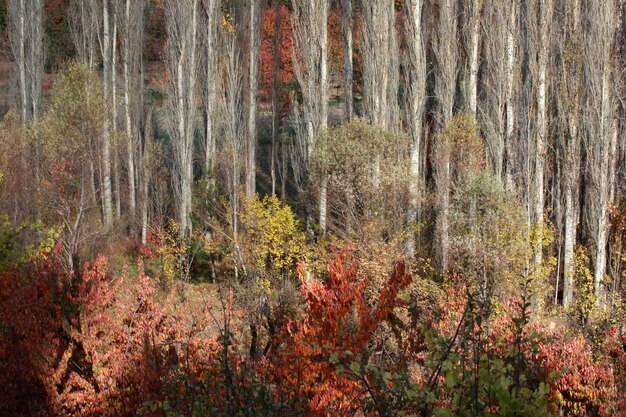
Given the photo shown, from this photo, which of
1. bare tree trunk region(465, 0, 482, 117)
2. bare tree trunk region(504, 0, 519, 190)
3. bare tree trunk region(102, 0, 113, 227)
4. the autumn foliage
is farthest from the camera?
bare tree trunk region(102, 0, 113, 227)

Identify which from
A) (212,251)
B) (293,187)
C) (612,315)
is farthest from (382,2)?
(293,187)

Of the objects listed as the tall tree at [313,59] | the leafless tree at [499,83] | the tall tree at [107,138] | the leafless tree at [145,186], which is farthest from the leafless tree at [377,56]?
the leafless tree at [145,186]

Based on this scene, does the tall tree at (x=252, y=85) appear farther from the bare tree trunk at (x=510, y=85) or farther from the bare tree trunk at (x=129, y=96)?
the bare tree trunk at (x=510, y=85)

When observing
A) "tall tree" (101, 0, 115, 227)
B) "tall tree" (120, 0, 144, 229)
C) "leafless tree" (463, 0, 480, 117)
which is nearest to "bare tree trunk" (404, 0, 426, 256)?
"leafless tree" (463, 0, 480, 117)

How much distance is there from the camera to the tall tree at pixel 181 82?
821 inches

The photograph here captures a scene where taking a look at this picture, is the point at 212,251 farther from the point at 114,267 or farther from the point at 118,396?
the point at 118,396

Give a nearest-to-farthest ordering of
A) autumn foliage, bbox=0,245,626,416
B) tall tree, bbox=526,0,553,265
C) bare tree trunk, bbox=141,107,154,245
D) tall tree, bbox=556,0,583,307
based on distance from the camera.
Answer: autumn foliage, bbox=0,245,626,416 < tall tree, bbox=556,0,583,307 < tall tree, bbox=526,0,553,265 < bare tree trunk, bbox=141,107,154,245

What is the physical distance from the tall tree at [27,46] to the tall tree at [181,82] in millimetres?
5576

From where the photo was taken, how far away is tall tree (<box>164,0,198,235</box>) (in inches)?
821

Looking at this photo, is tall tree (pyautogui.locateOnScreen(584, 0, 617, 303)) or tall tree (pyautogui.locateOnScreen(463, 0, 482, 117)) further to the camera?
tall tree (pyautogui.locateOnScreen(463, 0, 482, 117))

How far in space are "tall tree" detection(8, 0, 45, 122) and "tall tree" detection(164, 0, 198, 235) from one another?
220 inches

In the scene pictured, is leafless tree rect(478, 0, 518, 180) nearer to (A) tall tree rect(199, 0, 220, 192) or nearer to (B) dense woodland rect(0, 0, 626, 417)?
(B) dense woodland rect(0, 0, 626, 417)

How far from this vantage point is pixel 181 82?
21125mm

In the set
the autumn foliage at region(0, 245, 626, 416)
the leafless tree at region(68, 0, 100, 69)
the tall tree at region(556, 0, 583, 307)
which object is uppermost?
the leafless tree at region(68, 0, 100, 69)
